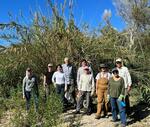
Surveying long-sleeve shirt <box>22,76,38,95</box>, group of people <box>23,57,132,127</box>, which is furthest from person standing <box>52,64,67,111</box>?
long-sleeve shirt <box>22,76,38,95</box>

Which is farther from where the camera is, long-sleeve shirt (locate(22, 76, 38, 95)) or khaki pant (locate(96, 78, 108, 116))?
long-sleeve shirt (locate(22, 76, 38, 95))

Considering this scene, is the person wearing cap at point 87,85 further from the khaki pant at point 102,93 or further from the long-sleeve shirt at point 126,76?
the long-sleeve shirt at point 126,76

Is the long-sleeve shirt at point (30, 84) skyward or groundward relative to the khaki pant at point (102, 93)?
skyward

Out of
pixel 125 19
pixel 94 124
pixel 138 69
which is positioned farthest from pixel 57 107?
pixel 125 19

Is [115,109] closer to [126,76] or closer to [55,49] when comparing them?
[126,76]

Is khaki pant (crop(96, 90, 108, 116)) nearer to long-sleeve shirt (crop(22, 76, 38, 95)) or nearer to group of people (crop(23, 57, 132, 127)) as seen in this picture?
group of people (crop(23, 57, 132, 127))

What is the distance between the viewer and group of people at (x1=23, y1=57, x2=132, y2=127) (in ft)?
37.2

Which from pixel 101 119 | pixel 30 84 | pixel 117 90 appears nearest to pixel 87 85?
pixel 101 119

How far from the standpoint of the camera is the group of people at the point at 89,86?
37.2 ft

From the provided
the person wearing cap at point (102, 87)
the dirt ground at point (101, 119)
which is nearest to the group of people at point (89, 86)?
the person wearing cap at point (102, 87)

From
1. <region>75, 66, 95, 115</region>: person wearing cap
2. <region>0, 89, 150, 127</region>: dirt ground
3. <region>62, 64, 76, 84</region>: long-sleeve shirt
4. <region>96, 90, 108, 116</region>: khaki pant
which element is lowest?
<region>0, 89, 150, 127</region>: dirt ground

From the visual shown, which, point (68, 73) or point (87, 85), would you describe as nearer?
point (87, 85)

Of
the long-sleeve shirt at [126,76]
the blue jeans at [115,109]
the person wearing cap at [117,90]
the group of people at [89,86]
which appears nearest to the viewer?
the blue jeans at [115,109]

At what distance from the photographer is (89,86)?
12703 millimetres
